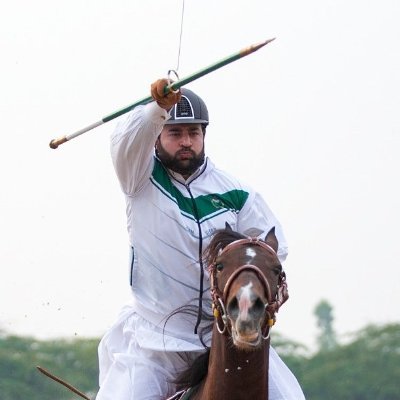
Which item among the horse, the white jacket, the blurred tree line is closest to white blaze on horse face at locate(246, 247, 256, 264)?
the horse

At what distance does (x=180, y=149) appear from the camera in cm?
1130

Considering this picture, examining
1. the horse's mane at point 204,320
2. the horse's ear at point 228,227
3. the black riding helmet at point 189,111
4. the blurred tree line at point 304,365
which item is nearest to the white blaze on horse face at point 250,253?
the horse's mane at point 204,320

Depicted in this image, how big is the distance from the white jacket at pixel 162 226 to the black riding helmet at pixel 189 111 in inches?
14.0

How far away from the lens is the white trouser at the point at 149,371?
36.0 ft

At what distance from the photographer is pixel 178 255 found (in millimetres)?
11016

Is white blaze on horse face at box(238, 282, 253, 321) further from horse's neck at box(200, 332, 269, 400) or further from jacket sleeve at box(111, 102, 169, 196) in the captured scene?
jacket sleeve at box(111, 102, 169, 196)

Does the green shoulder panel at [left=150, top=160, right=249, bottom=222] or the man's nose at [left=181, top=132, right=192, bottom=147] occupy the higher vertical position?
the man's nose at [left=181, top=132, right=192, bottom=147]

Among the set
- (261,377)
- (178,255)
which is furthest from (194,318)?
(261,377)

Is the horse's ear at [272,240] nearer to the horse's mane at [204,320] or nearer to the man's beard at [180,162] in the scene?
the horse's mane at [204,320]

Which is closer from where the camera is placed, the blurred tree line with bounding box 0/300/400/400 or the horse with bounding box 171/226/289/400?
the horse with bounding box 171/226/289/400

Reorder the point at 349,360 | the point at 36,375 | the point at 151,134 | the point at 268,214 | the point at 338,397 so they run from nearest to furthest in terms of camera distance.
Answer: the point at 151,134 → the point at 268,214 → the point at 36,375 → the point at 338,397 → the point at 349,360

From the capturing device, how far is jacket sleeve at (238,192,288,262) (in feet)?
37.1

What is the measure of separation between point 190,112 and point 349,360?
29.3 meters

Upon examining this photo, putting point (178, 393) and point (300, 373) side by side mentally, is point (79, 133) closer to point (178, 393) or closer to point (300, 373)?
point (178, 393)
